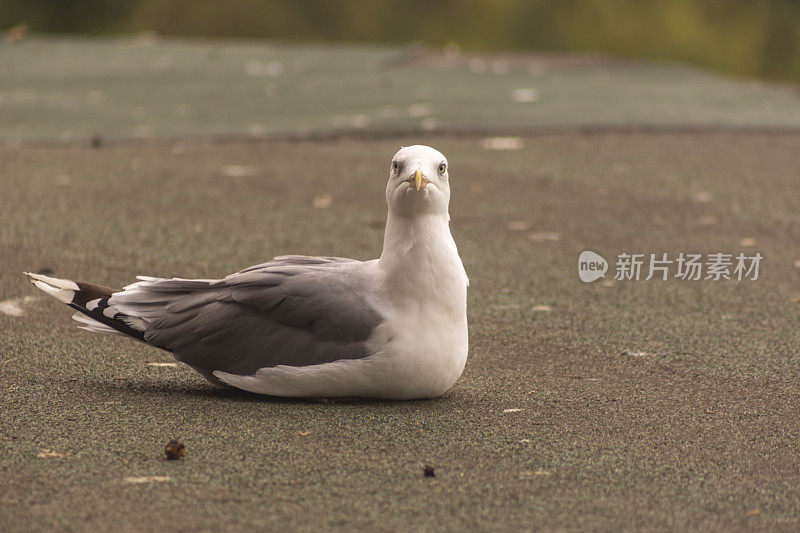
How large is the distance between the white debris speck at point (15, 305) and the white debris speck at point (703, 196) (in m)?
3.16

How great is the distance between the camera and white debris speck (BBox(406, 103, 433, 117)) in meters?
7.38

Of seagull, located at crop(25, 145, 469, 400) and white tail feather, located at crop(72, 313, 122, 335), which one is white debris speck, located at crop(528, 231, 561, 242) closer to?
seagull, located at crop(25, 145, 469, 400)

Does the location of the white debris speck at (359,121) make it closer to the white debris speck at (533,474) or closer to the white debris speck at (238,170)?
the white debris speck at (238,170)

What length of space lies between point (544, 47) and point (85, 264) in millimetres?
9707

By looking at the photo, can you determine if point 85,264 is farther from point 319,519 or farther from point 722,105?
point 722,105

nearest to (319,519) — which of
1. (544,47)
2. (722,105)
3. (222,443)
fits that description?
(222,443)

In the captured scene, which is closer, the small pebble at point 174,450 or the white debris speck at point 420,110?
the small pebble at point 174,450

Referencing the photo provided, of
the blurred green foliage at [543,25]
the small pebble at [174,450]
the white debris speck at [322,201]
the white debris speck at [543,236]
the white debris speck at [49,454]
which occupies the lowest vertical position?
the white debris speck at [49,454]

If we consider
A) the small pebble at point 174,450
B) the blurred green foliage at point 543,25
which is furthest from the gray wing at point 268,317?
the blurred green foliage at point 543,25

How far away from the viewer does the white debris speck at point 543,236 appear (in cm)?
492

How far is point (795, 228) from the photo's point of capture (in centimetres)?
515

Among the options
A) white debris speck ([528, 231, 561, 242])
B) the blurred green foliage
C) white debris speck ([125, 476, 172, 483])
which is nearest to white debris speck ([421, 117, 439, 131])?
white debris speck ([528, 231, 561, 242])

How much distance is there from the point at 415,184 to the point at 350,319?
0.38 m

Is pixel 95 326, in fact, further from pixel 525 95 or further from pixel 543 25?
pixel 543 25
